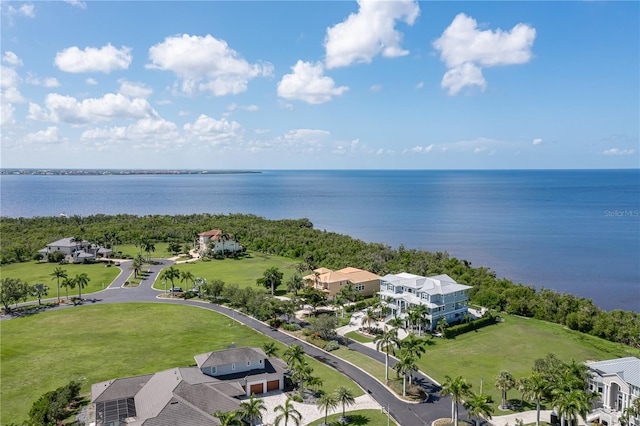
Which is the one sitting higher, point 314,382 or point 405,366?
point 405,366

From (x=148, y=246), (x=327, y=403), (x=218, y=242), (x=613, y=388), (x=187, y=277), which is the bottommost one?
(x=187, y=277)

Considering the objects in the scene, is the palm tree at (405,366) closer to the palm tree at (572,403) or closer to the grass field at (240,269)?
the palm tree at (572,403)

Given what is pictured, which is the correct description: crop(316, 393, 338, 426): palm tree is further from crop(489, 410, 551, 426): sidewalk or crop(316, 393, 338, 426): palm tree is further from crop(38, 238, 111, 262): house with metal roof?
crop(38, 238, 111, 262): house with metal roof

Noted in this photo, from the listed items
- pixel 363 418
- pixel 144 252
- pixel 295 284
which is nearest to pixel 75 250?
pixel 144 252

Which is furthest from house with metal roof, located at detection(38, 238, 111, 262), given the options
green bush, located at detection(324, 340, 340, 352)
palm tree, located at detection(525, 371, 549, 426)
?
palm tree, located at detection(525, 371, 549, 426)

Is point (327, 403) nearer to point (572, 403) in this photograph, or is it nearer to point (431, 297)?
point (572, 403)

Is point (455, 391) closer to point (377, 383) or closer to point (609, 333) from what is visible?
point (377, 383)

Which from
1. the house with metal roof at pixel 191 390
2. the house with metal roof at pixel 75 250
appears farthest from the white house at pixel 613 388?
the house with metal roof at pixel 75 250
